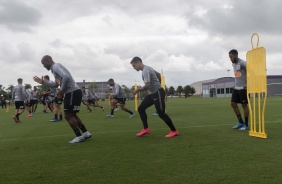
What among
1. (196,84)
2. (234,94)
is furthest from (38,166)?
(196,84)

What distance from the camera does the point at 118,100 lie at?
15070 millimetres

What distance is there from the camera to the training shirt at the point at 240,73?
7956 mm

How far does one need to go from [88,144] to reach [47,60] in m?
2.19

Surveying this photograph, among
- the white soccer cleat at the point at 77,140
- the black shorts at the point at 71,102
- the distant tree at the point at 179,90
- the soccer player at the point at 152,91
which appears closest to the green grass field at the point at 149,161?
the white soccer cleat at the point at 77,140

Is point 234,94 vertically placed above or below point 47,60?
below

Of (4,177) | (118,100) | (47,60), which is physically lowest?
(4,177)

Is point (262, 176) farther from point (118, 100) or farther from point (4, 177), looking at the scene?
point (118, 100)

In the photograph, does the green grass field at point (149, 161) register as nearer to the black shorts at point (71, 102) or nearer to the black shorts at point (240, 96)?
the black shorts at point (71, 102)

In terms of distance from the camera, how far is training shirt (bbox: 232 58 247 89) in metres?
7.96

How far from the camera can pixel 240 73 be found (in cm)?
804

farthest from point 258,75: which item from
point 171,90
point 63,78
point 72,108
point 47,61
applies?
point 171,90

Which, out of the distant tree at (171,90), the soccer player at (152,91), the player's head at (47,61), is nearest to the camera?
the player's head at (47,61)

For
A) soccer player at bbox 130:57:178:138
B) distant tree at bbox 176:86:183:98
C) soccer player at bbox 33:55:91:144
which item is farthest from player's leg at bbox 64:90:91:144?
distant tree at bbox 176:86:183:98

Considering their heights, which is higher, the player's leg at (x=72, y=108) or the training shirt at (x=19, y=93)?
the training shirt at (x=19, y=93)
